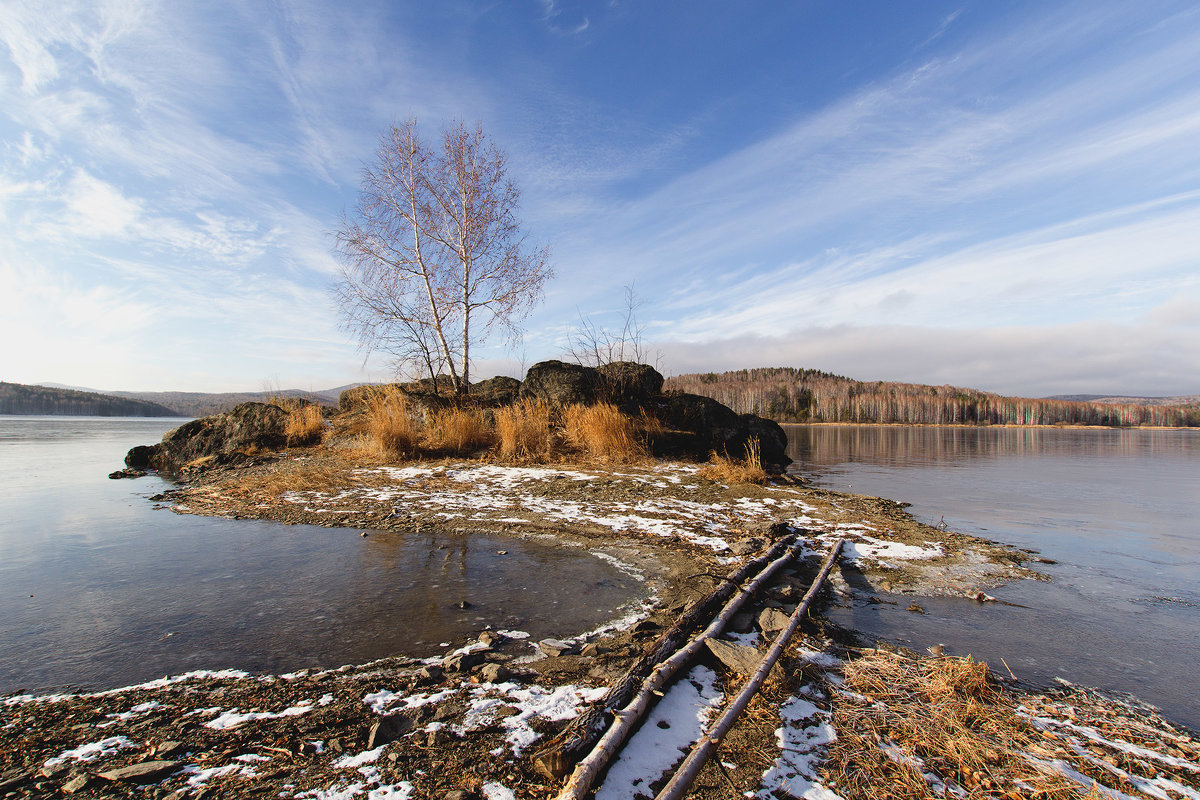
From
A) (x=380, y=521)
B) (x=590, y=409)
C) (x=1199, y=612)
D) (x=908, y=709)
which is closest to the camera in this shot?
(x=908, y=709)

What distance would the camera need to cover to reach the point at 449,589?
13.0 feet

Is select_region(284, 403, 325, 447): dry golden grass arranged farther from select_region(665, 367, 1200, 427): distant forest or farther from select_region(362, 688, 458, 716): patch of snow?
select_region(665, 367, 1200, 427): distant forest

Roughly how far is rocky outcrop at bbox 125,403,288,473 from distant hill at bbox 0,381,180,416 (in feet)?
285

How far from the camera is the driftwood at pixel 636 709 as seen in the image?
1671 mm

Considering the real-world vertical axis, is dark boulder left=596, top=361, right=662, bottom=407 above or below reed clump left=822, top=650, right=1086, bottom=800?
above

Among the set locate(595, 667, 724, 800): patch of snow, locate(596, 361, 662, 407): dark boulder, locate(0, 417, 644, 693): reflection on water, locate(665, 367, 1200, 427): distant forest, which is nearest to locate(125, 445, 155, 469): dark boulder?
locate(0, 417, 644, 693): reflection on water

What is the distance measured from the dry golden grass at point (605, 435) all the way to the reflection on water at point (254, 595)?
4.64 m

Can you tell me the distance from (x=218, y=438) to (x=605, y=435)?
10092 mm

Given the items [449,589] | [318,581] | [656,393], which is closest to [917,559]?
[449,589]

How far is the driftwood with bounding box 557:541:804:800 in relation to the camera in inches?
65.8

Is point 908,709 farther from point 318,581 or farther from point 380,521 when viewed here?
point 380,521

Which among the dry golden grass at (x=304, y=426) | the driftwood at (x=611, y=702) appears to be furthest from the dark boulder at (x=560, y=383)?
the driftwood at (x=611, y=702)

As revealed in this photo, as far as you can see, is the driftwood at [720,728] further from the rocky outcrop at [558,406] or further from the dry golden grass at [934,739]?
the rocky outcrop at [558,406]

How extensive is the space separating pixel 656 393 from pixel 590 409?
269 centimetres
